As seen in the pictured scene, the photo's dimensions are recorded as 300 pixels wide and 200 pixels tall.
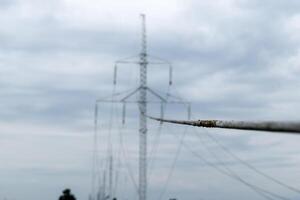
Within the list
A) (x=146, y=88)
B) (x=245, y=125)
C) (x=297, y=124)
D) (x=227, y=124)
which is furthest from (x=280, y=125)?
(x=146, y=88)

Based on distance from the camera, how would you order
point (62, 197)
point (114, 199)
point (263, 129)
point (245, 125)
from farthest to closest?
1. point (114, 199)
2. point (62, 197)
3. point (245, 125)
4. point (263, 129)

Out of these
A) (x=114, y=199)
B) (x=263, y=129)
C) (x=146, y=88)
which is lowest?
(x=114, y=199)

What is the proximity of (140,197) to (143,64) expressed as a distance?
1741 cm

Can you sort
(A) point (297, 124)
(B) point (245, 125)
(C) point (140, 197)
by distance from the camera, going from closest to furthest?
(A) point (297, 124) → (B) point (245, 125) → (C) point (140, 197)

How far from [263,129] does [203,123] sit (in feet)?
23.7

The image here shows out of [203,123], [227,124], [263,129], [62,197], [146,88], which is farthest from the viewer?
[146,88]

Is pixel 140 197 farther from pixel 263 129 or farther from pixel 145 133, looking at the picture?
pixel 263 129

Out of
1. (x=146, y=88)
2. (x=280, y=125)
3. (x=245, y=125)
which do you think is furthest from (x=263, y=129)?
(x=146, y=88)

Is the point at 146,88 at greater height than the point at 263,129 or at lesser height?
greater

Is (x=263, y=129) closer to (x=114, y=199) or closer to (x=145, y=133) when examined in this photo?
(x=145, y=133)

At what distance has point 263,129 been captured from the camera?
967cm

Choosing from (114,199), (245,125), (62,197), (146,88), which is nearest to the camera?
(245,125)

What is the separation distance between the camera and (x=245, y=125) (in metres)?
11.2

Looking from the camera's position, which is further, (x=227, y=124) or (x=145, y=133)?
(x=145, y=133)
